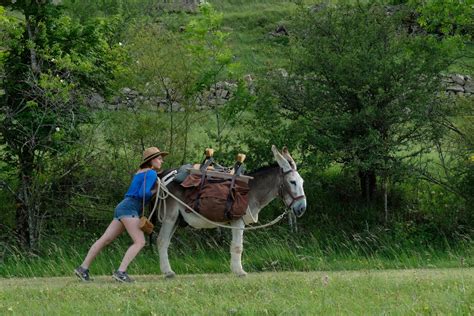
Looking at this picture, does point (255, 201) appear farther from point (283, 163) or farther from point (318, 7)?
point (318, 7)

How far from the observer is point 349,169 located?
1936 cm

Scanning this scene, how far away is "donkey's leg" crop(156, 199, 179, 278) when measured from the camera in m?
13.9

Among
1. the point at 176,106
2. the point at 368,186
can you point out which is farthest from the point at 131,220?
the point at 368,186

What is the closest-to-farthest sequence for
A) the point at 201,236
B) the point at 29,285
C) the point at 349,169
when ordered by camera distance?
the point at 29,285 → the point at 201,236 → the point at 349,169

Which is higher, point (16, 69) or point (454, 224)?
point (16, 69)

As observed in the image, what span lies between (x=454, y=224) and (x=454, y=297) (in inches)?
340

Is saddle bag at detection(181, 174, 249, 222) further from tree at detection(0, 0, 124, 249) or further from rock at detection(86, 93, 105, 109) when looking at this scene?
rock at detection(86, 93, 105, 109)

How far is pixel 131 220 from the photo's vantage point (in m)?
13.3

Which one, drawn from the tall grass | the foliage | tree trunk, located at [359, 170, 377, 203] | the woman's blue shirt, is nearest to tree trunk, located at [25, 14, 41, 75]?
the tall grass

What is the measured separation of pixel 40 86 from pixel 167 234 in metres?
5.38

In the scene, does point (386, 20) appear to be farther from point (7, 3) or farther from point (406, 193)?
point (7, 3)

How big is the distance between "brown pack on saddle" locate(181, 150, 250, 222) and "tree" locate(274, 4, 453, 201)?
535 centimetres

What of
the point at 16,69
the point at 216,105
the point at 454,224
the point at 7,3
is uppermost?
the point at 7,3

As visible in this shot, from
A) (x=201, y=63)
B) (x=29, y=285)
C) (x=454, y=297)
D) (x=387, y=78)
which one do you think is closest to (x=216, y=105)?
(x=201, y=63)
